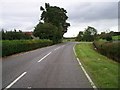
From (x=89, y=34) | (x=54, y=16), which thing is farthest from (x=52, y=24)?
(x=89, y=34)

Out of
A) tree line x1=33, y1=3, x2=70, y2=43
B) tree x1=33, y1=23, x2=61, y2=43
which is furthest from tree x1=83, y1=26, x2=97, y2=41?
tree x1=33, y1=23, x2=61, y2=43

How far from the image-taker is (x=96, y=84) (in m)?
12.6

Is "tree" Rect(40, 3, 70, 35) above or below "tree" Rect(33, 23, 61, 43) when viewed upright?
above

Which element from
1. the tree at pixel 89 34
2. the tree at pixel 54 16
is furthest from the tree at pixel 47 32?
the tree at pixel 89 34

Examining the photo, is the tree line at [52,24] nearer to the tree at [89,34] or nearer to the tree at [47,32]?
the tree at [47,32]

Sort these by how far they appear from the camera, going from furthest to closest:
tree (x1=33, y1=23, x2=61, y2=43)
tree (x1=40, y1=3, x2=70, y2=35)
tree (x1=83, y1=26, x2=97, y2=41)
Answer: tree (x1=83, y1=26, x2=97, y2=41)
tree (x1=40, y1=3, x2=70, y2=35)
tree (x1=33, y1=23, x2=61, y2=43)

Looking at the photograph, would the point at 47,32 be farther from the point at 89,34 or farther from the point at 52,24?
the point at 89,34

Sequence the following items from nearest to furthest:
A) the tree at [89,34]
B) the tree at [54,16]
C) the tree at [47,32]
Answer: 1. the tree at [47,32]
2. the tree at [54,16]
3. the tree at [89,34]

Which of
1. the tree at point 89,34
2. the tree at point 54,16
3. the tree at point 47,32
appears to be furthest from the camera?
the tree at point 89,34

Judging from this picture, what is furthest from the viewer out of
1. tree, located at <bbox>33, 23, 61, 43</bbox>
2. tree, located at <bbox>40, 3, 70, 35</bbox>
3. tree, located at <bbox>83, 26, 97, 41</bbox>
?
tree, located at <bbox>83, 26, 97, 41</bbox>

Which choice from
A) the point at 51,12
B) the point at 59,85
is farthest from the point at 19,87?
the point at 51,12

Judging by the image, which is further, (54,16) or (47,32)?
(54,16)

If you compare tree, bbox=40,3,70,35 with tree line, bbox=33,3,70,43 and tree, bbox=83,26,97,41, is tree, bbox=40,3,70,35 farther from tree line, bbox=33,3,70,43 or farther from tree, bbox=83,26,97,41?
tree, bbox=83,26,97,41

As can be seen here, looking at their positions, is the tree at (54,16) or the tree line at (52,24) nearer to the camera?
the tree line at (52,24)
